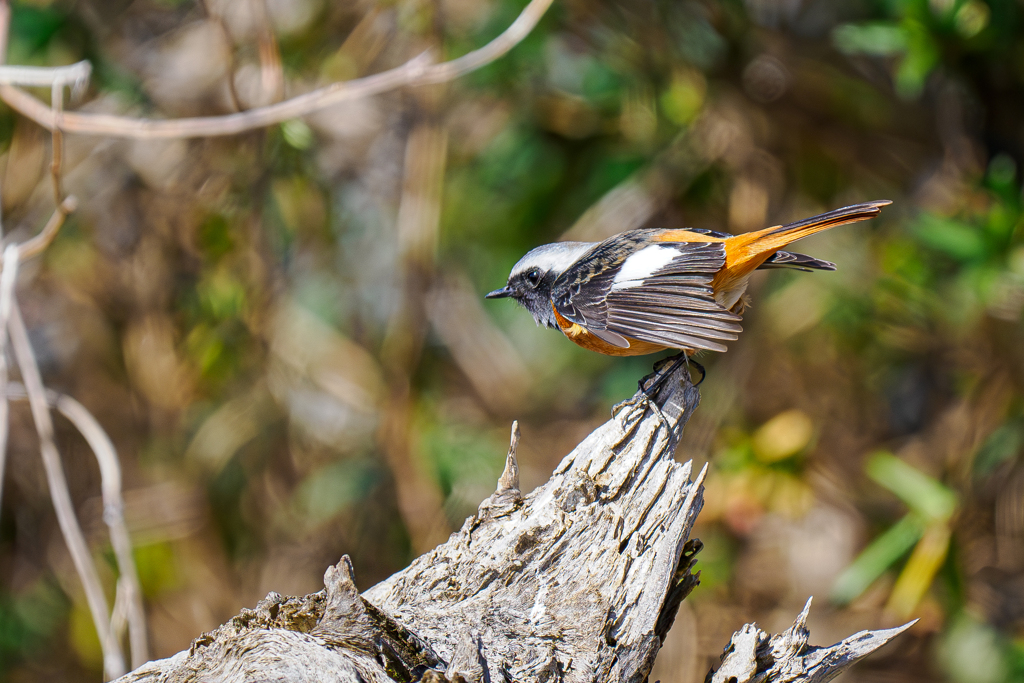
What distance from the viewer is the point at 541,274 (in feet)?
8.90

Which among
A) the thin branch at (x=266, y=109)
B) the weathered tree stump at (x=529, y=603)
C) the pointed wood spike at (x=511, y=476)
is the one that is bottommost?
the weathered tree stump at (x=529, y=603)

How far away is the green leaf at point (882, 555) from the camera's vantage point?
12.8ft

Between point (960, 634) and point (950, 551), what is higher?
point (950, 551)

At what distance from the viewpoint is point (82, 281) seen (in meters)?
4.57

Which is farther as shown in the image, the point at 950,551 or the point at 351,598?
the point at 950,551

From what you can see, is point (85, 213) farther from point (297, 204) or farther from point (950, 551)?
point (950, 551)

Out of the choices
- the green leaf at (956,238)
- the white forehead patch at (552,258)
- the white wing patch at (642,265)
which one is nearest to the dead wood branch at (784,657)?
the white wing patch at (642,265)

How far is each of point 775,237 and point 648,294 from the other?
1.35ft

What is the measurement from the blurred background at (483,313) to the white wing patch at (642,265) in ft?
6.37

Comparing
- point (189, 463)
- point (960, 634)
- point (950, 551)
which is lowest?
point (960, 634)

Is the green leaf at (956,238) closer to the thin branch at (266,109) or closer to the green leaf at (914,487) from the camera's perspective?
the green leaf at (914,487)

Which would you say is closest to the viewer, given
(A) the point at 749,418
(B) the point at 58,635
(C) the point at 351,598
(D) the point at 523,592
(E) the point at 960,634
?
(C) the point at 351,598

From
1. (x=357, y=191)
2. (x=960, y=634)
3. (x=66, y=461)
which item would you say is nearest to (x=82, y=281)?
(x=66, y=461)

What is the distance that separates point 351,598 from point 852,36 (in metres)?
3.62
